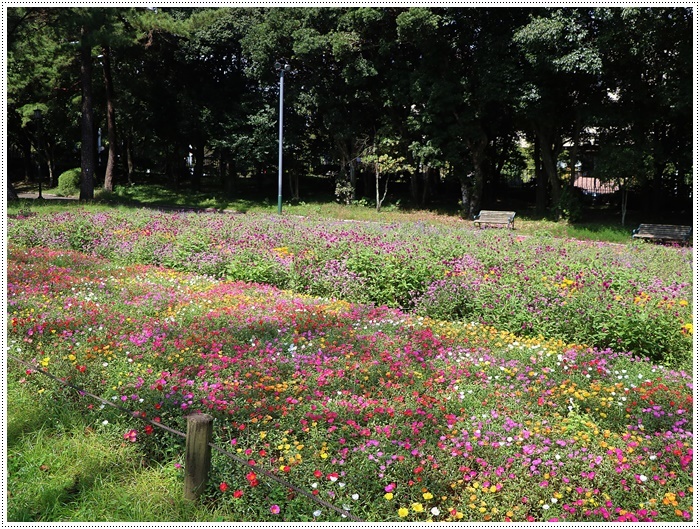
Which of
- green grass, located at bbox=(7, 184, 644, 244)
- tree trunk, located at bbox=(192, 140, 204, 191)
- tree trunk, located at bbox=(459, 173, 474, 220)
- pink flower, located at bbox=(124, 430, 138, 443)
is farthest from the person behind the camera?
tree trunk, located at bbox=(192, 140, 204, 191)

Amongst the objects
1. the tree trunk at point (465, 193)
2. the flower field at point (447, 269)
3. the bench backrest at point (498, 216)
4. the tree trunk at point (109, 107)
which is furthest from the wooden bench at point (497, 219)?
the tree trunk at point (109, 107)

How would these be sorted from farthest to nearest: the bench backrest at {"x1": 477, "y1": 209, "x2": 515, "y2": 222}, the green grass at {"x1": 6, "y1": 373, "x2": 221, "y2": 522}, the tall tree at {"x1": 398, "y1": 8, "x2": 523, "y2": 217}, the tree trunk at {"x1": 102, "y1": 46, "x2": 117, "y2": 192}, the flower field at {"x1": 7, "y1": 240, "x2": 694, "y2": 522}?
the tree trunk at {"x1": 102, "y1": 46, "x2": 117, "y2": 192}, the tall tree at {"x1": 398, "y1": 8, "x2": 523, "y2": 217}, the bench backrest at {"x1": 477, "y1": 209, "x2": 515, "y2": 222}, the flower field at {"x1": 7, "y1": 240, "x2": 694, "y2": 522}, the green grass at {"x1": 6, "y1": 373, "x2": 221, "y2": 522}

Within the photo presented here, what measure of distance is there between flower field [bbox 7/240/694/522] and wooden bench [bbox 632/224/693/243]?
7.87 meters

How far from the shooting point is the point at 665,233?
16.2 meters

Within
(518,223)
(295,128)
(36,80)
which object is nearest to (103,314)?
(518,223)

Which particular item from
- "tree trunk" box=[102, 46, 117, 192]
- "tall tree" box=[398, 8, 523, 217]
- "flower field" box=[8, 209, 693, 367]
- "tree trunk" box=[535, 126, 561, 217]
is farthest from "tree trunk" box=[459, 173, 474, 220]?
"tree trunk" box=[102, 46, 117, 192]

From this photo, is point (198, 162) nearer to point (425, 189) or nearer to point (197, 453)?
point (425, 189)

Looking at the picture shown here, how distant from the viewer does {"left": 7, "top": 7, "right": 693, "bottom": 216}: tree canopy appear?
746 inches

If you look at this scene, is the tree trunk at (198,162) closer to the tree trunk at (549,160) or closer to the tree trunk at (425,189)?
the tree trunk at (425,189)

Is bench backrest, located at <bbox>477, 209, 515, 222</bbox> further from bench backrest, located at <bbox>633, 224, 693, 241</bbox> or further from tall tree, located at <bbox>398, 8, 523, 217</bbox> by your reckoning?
bench backrest, located at <bbox>633, 224, 693, 241</bbox>

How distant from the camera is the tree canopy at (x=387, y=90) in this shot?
62.1 feet

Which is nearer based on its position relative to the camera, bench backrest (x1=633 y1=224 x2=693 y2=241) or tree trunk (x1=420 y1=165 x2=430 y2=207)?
bench backrest (x1=633 y1=224 x2=693 y2=241)

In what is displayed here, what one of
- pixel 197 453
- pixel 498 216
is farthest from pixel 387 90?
pixel 197 453

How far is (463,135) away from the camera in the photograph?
76.4 ft
